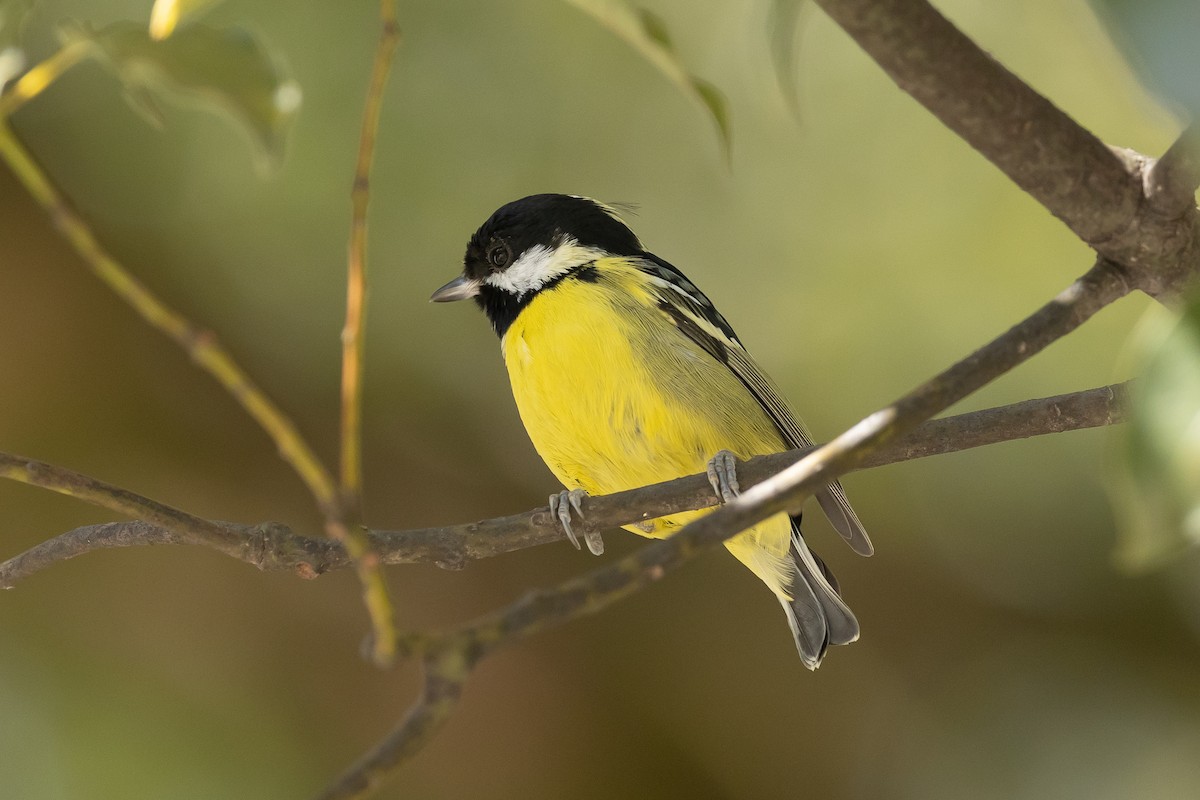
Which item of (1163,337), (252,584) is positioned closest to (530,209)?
(252,584)

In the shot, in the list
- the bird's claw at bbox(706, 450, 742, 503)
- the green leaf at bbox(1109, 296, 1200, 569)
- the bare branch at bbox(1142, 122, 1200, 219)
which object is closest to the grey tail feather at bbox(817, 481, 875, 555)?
the bird's claw at bbox(706, 450, 742, 503)

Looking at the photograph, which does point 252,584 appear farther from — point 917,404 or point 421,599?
point 917,404

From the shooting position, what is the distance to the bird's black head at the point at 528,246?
3494 mm

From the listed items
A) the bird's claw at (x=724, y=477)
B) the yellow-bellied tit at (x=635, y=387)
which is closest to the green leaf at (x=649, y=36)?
the bird's claw at (x=724, y=477)

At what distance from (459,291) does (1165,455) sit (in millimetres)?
3191

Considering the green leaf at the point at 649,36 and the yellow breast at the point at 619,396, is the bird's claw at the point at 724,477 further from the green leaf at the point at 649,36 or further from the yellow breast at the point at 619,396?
the green leaf at the point at 649,36

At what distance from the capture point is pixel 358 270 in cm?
104

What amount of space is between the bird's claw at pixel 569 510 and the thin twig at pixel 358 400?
1082 millimetres

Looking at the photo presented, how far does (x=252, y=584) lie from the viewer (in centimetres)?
463

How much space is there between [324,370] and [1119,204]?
12.8 feet

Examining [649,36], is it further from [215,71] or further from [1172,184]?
[1172,184]

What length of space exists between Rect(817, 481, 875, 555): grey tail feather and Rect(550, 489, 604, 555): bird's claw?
1.96 ft

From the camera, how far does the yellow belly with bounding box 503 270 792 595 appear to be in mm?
2926

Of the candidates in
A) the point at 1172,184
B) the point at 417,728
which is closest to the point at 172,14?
the point at 417,728
